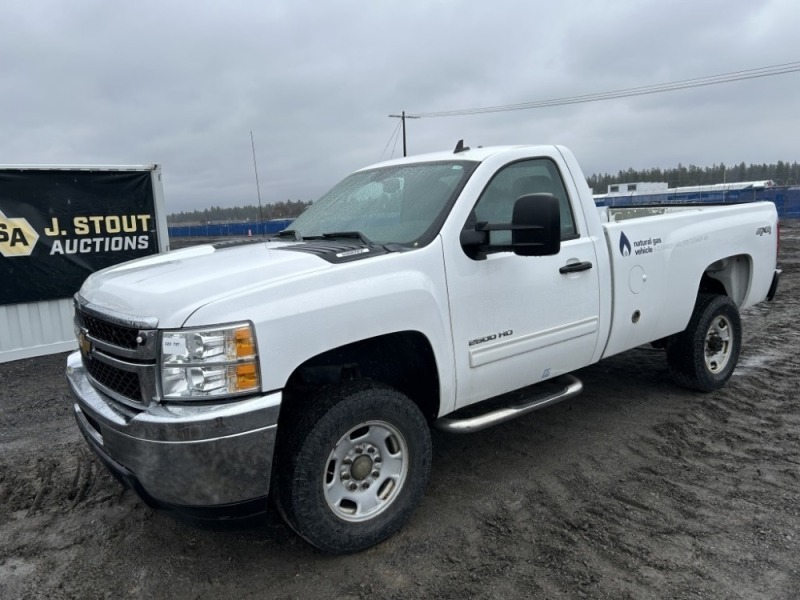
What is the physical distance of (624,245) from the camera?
4219 millimetres

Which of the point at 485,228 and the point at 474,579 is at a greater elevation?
the point at 485,228

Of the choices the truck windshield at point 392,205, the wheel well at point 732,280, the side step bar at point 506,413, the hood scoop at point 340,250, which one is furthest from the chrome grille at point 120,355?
the wheel well at point 732,280

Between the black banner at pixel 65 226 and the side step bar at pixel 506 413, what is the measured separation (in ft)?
19.4

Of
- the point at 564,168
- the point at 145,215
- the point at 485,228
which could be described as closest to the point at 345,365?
the point at 485,228

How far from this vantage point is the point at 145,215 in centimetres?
823

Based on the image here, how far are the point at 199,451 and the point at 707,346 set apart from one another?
4.46 meters

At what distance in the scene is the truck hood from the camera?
261 cm

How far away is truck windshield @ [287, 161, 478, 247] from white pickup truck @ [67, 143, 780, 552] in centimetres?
2

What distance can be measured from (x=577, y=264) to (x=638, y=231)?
779 mm

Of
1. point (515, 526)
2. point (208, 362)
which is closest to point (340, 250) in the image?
point (208, 362)

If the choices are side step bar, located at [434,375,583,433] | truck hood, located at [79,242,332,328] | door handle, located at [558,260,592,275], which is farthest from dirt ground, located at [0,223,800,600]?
door handle, located at [558,260,592,275]

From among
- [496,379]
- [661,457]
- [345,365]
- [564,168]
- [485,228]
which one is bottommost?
[661,457]

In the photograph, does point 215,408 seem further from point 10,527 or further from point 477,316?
point 10,527

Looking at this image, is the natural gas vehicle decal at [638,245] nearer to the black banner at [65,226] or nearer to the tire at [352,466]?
the tire at [352,466]
